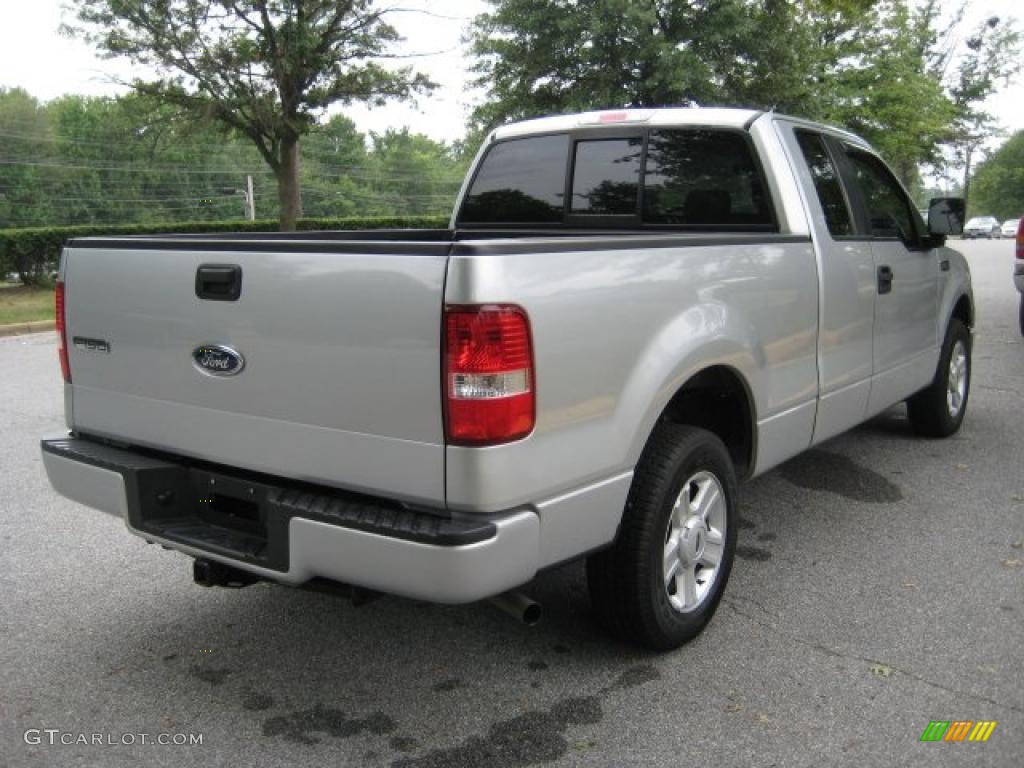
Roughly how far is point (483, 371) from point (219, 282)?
905 millimetres

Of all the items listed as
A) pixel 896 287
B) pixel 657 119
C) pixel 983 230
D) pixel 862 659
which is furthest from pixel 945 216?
pixel 983 230

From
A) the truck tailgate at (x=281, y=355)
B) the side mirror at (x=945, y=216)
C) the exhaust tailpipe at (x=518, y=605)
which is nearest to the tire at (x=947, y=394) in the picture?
the side mirror at (x=945, y=216)

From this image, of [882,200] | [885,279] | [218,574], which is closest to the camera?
[218,574]

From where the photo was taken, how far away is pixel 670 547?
303 cm

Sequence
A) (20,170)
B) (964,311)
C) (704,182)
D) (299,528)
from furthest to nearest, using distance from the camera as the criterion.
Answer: (20,170) < (964,311) < (704,182) < (299,528)

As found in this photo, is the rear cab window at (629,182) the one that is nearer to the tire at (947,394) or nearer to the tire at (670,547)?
the tire at (670,547)

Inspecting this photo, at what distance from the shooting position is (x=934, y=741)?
2.57 metres

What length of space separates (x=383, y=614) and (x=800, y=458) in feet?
10.2

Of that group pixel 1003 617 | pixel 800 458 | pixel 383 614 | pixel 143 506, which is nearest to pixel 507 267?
pixel 143 506

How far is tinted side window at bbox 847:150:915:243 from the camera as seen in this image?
4.57m

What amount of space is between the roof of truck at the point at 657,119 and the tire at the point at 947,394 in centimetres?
172

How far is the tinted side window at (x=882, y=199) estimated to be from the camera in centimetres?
457

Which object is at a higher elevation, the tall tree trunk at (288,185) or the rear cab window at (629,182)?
the tall tree trunk at (288,185)

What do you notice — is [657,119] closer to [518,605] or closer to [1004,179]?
[518,605]
